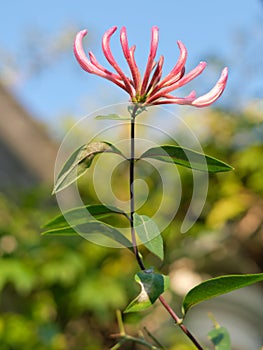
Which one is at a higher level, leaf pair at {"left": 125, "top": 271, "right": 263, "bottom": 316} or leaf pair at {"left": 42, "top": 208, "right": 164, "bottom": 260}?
leaf pair at {"left": 42, "top": 208, "right": 164, "bottom": 260}

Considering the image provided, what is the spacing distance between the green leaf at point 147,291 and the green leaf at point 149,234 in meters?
0.02

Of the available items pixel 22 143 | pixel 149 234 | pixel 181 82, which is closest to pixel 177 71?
pixel 181 82

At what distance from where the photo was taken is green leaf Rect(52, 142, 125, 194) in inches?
18.9

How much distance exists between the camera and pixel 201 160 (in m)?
0.49

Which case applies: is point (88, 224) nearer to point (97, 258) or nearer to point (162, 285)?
point (162, 285)

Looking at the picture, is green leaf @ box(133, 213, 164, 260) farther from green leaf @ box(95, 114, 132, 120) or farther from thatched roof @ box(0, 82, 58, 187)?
thatched roof @ box(0, 82, 58, 187)

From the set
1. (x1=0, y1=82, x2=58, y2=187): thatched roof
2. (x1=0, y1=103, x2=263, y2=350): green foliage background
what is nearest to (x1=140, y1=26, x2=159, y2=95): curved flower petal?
(x1=0, y1=103, x2=263, y2=350): green foliage background

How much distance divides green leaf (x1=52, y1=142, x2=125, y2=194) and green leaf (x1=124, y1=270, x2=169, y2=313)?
86mm

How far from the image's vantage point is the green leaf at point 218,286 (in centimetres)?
50

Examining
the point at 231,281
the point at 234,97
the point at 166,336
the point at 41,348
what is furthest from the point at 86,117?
the point at 234,97

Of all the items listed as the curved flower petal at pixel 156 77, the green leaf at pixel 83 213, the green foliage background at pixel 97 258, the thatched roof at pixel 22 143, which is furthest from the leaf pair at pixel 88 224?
the thatched roof at pixel 22 143

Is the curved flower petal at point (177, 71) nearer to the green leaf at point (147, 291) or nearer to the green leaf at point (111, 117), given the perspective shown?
the green leaf at point (111, 117)

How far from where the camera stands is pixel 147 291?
Answer: 491 millimetres

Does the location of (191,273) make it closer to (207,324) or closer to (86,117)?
(207,324)
